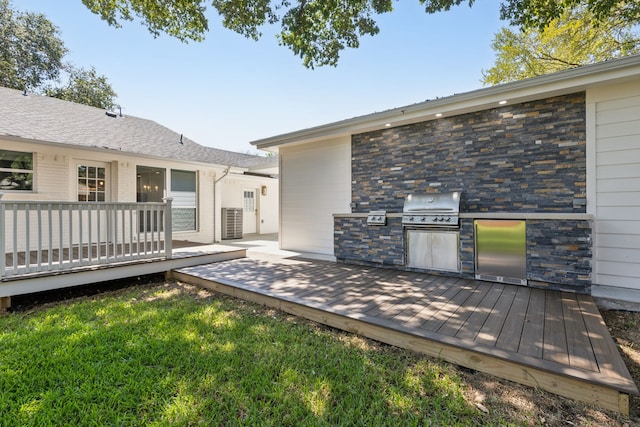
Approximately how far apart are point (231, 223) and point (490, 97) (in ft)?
28.3

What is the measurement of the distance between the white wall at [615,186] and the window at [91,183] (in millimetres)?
9679

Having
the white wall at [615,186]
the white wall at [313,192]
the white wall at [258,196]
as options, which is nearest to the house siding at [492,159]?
the white wall at [615,186]

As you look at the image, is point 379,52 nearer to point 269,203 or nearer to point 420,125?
point 420,125

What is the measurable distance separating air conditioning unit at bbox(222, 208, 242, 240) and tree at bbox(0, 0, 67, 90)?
15178mm

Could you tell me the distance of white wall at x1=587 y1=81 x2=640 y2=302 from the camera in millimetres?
3676

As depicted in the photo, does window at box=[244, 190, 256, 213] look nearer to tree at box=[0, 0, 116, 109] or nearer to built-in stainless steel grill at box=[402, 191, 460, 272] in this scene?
built-in stainless steel grill at box=[402, 191, 460, 272]

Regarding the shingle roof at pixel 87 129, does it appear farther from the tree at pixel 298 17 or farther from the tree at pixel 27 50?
the tree at pixel 27 50

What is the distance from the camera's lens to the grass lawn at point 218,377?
72.7 inches

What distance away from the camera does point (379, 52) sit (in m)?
8.23

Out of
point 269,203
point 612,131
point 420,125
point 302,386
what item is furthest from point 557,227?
point 269,203

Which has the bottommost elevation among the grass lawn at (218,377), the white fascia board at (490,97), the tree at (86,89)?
the grass lawn at (218,377)

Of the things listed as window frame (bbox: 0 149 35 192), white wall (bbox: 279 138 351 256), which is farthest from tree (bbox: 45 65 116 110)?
white wall (bbox: 279 138 351 256)

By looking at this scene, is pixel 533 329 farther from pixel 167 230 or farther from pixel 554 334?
pixel 167 230

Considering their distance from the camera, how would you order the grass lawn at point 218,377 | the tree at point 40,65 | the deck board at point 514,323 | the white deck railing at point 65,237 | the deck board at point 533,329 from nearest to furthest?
the grass lawn at point 218,377 < the deck board at point 533,329 < the deck board at point 514,323 < the white deck railing at point 65,237 < the tree at point 40,65
